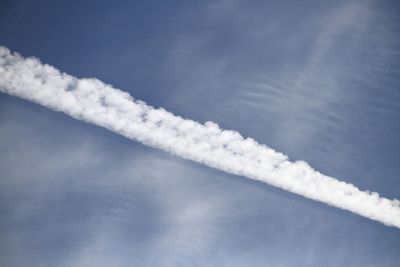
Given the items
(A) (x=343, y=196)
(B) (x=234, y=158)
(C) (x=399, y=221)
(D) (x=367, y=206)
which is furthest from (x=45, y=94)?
(C) (x=399, y=221)

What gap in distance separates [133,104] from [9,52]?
6.00m

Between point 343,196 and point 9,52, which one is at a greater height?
point 9,52

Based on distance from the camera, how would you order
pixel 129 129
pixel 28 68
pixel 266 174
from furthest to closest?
1. pixel 266 174
2. pixel 129 129
3. pixel 28 68

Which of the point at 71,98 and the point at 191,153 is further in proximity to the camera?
the point at 191,153

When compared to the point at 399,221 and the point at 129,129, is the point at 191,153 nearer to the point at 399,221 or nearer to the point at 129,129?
the point at 129,129

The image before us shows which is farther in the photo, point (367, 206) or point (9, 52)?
point (367, 206)

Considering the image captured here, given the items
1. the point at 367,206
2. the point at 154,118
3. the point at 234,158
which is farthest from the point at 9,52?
the point at 367,206

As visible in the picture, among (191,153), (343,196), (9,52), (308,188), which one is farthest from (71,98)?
(343,196)

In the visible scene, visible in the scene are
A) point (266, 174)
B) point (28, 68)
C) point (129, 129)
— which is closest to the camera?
point (28, 68)

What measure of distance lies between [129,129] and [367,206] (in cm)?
1322

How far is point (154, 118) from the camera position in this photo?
16.9 metres

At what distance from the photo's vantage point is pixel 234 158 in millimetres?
17875

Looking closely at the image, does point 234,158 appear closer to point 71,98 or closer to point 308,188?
point 308,188

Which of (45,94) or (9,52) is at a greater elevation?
(9,52)
